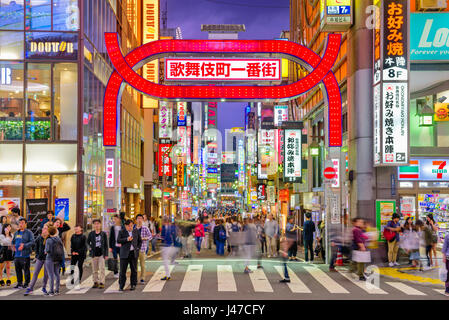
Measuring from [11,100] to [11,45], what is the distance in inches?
104

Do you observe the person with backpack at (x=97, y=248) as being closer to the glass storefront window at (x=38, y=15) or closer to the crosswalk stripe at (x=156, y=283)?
the crosswalk stripe at (x=156, y=283)

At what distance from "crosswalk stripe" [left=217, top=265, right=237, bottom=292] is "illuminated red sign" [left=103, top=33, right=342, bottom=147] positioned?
6573 mm

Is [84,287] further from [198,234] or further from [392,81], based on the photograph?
[392,81]

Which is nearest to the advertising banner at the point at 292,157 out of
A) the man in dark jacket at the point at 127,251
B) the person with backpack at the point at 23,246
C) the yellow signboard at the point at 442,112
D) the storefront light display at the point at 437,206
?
the yellow signboard at the point at 442,112

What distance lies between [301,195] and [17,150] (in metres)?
24.8

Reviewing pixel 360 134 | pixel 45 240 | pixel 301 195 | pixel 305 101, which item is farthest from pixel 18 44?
pixel 301 195

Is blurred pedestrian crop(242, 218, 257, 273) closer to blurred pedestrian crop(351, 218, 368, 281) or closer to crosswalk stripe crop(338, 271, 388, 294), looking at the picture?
crosswalk stripe crop(338, 271, 388, 294)

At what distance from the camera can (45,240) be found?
1511cm

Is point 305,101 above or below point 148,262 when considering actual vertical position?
above

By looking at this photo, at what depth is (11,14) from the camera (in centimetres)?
2638

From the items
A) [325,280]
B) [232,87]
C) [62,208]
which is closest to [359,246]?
[325,280]

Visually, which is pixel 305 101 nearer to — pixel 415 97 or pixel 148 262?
pixel 415 97

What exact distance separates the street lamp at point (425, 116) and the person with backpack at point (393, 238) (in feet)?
16.5

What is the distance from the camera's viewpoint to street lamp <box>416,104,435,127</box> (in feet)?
78.4
